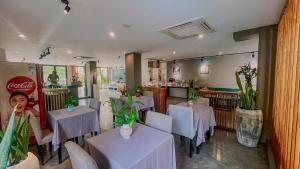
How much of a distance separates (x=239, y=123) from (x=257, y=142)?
19.5 inches

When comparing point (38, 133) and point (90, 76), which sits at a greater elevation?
point (90, 76)

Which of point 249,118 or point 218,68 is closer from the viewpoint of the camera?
point 249,118

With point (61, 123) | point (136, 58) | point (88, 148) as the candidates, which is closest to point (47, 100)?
point (61, 123)

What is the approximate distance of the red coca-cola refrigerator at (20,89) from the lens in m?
2.59

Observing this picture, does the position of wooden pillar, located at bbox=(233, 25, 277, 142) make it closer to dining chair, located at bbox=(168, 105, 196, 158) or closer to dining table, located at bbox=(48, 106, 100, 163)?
dining chair, located at bbox=(168, 105, 196, 158)

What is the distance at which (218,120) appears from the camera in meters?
3.86

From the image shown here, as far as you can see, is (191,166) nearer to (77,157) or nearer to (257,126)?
(257,126)

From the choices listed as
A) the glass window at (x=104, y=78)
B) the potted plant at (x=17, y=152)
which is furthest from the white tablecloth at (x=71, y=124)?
the glass window at (x=104, y=78)

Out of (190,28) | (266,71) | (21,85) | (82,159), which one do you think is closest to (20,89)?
(21,85)

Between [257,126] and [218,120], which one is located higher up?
[257,126]

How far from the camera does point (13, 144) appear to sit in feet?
3.39

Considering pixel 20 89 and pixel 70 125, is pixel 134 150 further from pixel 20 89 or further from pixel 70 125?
pixel 20 89

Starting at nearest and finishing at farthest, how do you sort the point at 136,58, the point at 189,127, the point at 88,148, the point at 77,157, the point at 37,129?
1. the point at 77,157
2. the point at 88,148
3. the point at 37,129
4. the point at 189,127
5. the point at 136,58

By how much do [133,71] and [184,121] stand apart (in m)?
3.69
